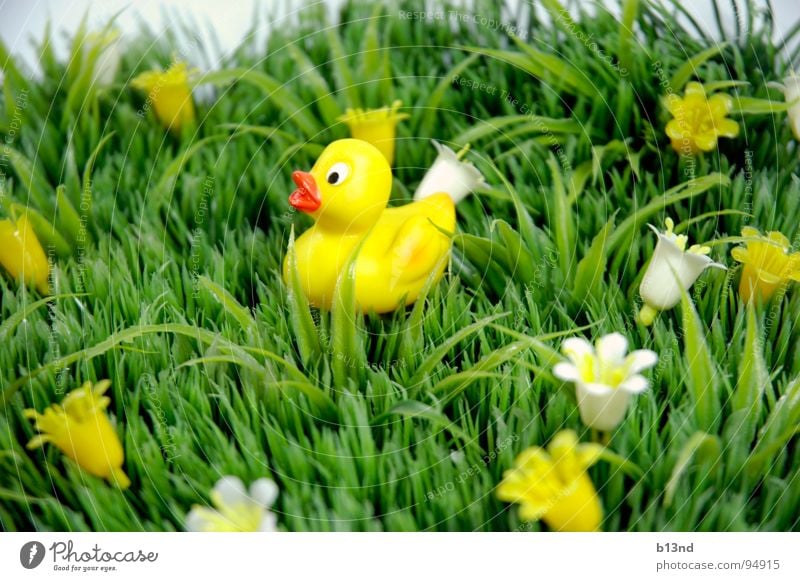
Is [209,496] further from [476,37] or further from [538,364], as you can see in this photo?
[476,37]

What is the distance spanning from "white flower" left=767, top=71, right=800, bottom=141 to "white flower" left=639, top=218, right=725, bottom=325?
12 cm

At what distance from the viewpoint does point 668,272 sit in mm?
584

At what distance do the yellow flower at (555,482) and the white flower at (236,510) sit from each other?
13 centimetres

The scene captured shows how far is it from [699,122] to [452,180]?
166mm

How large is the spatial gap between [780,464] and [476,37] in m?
0.34

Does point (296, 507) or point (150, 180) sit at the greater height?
point (150, 180)

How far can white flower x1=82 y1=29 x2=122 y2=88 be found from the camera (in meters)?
0.64

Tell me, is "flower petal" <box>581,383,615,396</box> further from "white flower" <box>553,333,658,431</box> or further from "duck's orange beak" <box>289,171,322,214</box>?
"duck's orange beak" <box>289,171,322,214</box>

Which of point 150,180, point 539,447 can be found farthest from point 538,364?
point 150,180

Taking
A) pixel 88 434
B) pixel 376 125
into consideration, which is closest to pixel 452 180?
pixel 376 125

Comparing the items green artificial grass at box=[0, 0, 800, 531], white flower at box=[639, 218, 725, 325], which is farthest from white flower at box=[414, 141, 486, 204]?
white flower at box=[639, 218, 725, 325]

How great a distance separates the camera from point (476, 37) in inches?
26.4

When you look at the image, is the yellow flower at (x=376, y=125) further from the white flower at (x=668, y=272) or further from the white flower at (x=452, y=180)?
the white flower at (x=668, y=272)
